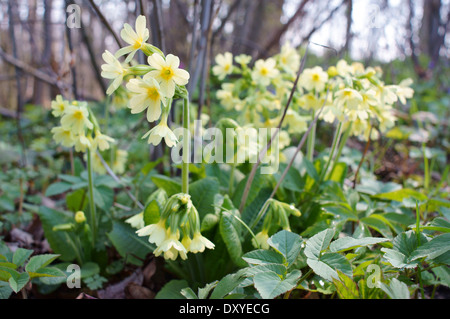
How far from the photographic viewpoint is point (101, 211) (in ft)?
5.73

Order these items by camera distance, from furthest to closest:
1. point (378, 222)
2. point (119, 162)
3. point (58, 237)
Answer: point (119, 162)
point (58, 237)
point (378, 222)

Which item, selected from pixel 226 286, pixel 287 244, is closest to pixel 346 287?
pixel 287 244

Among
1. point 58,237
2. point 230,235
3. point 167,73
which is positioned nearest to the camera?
point 167,73

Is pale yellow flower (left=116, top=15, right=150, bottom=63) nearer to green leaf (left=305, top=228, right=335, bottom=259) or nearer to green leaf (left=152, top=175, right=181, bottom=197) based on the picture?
green leaf (left=152, top=175, right=181, bottom=197)

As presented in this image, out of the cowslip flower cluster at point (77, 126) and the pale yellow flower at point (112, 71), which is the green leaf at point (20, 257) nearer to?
the cowslip flower cluster at point (77, 126)

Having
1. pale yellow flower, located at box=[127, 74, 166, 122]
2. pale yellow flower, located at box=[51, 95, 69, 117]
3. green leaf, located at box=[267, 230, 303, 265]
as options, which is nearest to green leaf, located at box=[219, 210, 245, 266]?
green leaf, located at box=[267, 230, 303, 265]

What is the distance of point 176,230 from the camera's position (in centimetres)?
115

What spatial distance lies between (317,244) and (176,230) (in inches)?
17.9

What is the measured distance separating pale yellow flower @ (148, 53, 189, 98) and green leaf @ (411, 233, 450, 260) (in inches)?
33.3

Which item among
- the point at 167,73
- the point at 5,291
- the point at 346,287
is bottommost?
the point at 5,291

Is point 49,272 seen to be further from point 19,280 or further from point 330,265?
point 330,265

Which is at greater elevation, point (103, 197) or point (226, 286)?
point (103, 197)

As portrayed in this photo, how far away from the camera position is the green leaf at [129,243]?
1.48 m

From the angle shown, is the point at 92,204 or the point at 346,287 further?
the point at 92,204
